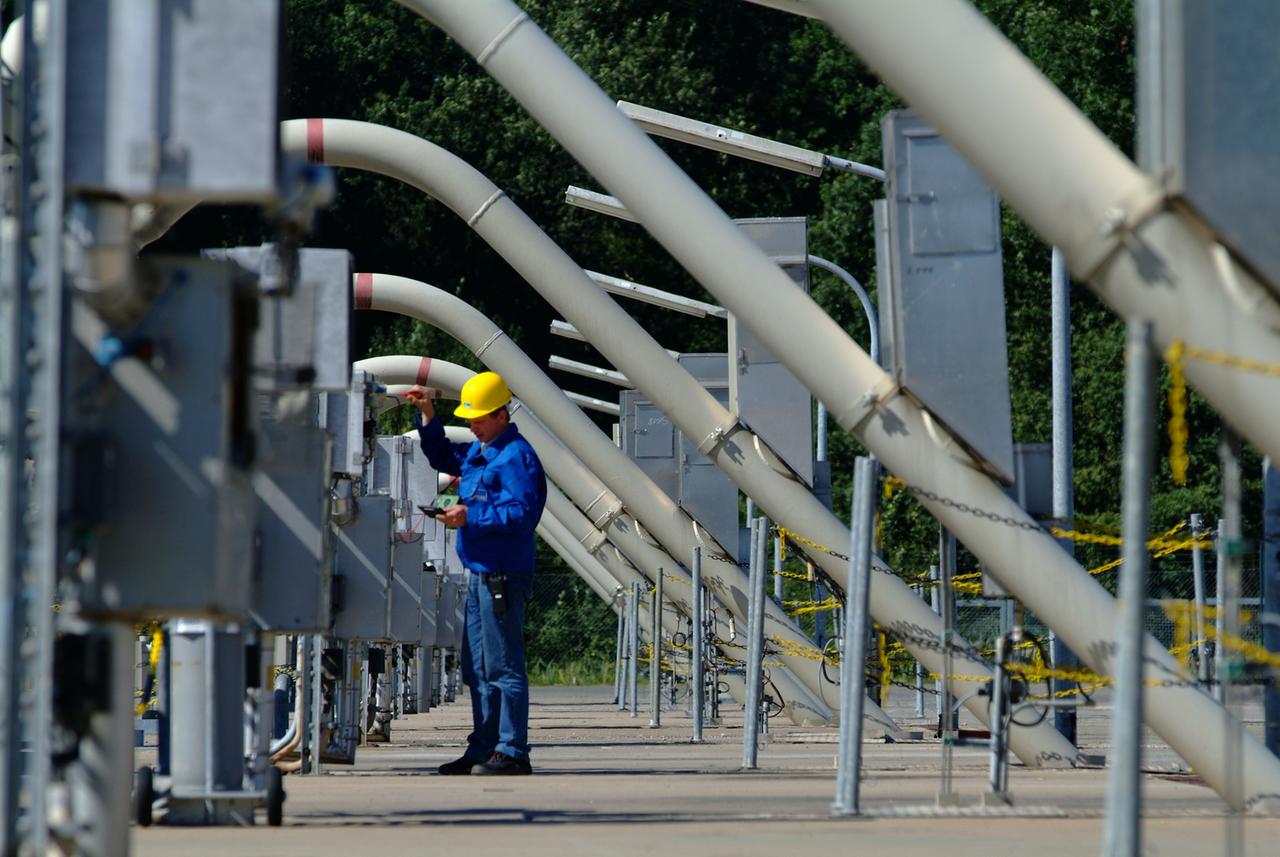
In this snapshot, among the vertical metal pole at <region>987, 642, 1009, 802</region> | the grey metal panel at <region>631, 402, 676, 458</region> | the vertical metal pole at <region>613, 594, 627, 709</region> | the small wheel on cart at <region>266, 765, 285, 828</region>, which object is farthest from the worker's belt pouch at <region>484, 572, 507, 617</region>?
the vertical metal pole at <region>613, 594, 627, 709</region>

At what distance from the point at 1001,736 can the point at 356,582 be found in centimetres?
455

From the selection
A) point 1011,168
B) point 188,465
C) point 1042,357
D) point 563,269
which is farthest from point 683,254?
point 1042,357

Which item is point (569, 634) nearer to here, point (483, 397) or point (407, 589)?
point (407, 589)

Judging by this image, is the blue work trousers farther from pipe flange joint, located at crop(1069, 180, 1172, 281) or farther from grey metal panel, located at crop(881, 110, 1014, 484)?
pipe flange joint, located at crop(1069, 180, 1172, 281)

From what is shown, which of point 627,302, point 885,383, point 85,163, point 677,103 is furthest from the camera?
point 627,302

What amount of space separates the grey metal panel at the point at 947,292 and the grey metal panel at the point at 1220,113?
13.4 ft

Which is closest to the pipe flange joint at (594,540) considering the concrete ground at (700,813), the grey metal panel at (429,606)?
the grey metal panel at (429,606)

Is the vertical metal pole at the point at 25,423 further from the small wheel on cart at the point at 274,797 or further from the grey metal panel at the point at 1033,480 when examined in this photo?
the grey metal panel at the point at 1033,480

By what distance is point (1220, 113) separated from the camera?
6.53m

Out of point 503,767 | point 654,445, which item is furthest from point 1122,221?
point 654,445

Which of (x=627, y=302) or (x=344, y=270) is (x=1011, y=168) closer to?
(x=344, y=270)

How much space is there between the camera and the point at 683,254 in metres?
11.7

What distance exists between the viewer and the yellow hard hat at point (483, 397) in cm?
1283

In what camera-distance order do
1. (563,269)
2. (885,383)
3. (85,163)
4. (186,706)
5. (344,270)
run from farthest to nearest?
(563,269) → (885,383) → (344,270) → (186,706) → (85,163)
